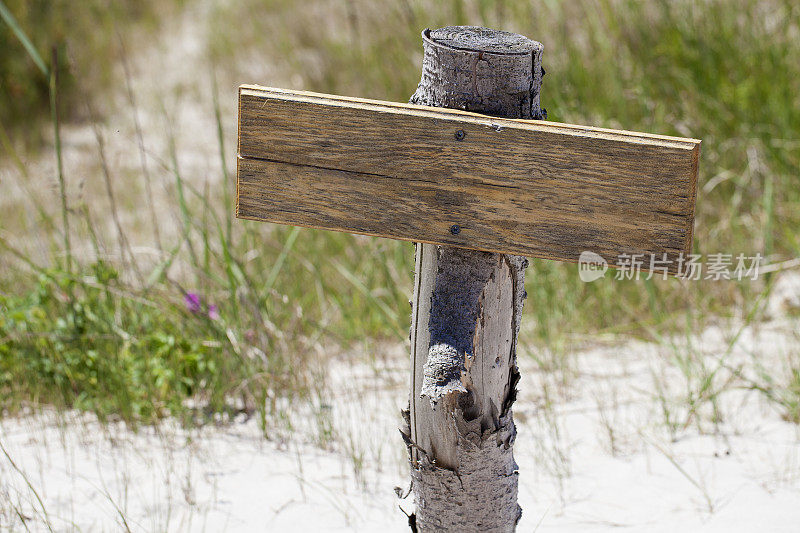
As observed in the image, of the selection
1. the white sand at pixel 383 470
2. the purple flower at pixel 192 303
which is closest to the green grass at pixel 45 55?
the purple flower at pixel 192 303

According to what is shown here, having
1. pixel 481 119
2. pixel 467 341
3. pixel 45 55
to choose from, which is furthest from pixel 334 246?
pixel 45 55

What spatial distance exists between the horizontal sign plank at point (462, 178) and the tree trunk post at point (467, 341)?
4cm

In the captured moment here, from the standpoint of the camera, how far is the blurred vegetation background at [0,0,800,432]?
2455 mm

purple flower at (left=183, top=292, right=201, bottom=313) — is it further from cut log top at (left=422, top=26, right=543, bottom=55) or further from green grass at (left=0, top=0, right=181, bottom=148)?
green grass at (left=0, top=0, right=181, bottom=148)

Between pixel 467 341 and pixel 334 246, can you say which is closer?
pixel 467 341

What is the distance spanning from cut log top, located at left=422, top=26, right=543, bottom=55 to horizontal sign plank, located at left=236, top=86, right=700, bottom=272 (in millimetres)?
125

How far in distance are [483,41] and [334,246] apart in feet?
7.20

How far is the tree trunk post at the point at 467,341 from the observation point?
1.37 meters

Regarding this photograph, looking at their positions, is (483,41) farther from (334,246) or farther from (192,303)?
(334,246)

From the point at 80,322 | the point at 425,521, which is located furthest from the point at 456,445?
the point at 80,322

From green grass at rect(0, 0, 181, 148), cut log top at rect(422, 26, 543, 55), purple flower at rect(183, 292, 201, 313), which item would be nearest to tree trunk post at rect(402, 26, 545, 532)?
cut log top at rect(422, 26, 543, 55)

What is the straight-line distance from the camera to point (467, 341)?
4.70 feet

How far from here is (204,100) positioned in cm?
592

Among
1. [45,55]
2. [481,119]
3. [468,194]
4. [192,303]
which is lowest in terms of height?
[192,303]
